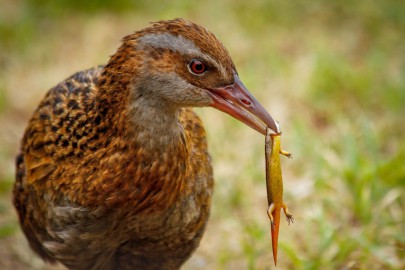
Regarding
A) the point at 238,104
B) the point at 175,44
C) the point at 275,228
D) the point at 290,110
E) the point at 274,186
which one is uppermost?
the point at 290,110

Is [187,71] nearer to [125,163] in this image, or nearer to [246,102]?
[246,102]

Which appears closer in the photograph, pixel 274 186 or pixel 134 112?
pixel 134 112

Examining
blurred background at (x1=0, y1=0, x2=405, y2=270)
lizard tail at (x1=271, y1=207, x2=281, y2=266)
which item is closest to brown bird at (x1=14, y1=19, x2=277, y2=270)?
lizard tail at (x1=271, y1=207, x2=281, y2=266)

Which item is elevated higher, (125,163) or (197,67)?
(197,67)

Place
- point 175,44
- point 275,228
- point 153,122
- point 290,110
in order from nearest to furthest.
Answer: point 175,44
point 153,122
point 275,228
point 290,110

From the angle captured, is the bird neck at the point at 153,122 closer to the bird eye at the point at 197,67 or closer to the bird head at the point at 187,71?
the bird head at the point at 187,71

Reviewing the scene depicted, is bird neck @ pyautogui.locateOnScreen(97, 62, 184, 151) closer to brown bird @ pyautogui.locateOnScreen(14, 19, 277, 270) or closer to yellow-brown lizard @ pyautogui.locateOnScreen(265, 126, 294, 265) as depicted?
brown bird @ pyautogui.locateOnScreen(14, 19, 277, 270)

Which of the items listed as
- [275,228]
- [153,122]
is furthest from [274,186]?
[153,122]
